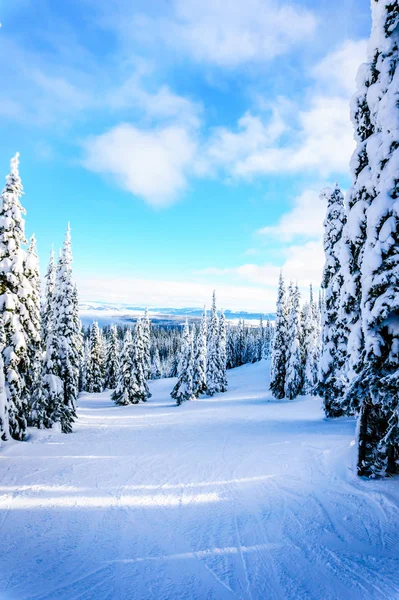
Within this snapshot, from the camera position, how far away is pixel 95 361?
169ft

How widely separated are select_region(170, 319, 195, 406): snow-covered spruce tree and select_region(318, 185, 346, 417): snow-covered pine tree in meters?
21.3

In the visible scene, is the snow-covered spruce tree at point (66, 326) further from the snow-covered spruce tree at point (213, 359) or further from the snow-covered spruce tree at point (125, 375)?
the snow-covered spruce tree at point (213, 359)

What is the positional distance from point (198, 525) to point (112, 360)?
52382mm

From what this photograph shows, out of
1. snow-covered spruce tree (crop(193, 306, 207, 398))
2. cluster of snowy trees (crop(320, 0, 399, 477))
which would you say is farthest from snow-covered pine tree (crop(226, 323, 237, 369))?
cluster of snowy trees (crop(320, 0, 399, 477))

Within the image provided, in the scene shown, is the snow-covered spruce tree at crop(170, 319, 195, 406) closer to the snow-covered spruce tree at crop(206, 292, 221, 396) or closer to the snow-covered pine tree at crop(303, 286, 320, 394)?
the snow-covered spruce tree at crop(206, 292, 221, 396)

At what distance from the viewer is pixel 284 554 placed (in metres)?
5.96

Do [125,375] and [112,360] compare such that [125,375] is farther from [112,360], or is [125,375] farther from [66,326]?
[112,360]

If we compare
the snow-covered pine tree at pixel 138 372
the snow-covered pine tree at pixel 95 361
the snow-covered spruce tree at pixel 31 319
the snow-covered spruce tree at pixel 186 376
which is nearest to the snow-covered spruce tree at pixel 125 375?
the snow-covered pine tree at pixel 138 372

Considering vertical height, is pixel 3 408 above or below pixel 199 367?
above

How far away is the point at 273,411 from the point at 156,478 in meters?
18.4

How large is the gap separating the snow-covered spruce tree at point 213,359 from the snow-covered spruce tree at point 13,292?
111ft

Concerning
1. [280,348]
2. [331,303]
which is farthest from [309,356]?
[331,303]

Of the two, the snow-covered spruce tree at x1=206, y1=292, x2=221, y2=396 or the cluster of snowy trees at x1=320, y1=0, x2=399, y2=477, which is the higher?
the cluster of snowy trees at x1=320, y1=0, x2=399, y2=477

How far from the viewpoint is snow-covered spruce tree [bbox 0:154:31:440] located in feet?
49.6
